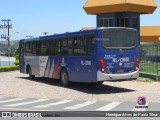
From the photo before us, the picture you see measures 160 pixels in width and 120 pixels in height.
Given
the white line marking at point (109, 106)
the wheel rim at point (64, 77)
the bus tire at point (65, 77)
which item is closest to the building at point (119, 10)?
the bus tire at point (65, 77)

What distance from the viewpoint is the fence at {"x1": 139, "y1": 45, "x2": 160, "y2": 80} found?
78.9ft

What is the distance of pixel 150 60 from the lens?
25266 millimetres

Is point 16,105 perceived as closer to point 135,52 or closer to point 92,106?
point 92,106

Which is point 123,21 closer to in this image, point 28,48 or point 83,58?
point 28,48

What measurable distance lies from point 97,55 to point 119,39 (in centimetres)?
134

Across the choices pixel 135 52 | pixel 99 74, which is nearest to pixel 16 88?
pixel 99 74

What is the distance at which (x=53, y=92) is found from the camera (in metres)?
18.9

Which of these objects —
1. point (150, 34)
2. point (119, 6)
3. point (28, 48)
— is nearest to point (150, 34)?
point (150, 34)

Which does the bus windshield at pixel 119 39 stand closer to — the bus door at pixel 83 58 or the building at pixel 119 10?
the bus door at pixel 83 58

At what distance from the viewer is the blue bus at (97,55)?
Result: 709 inches

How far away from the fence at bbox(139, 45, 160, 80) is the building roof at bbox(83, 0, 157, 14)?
25.8 meters

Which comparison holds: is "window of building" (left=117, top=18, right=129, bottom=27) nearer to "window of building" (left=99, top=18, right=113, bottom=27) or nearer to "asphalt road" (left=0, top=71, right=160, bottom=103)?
"window of building" (left=99, top=18, right=113, bottom=27)

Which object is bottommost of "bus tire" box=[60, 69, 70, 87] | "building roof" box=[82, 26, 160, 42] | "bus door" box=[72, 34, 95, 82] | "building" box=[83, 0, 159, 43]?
"bus tire" box=[60, 69, 70, 87]

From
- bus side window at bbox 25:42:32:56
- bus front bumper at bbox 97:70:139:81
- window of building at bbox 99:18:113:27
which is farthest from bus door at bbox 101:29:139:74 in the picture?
window of building at bbox 99:18:113:27
